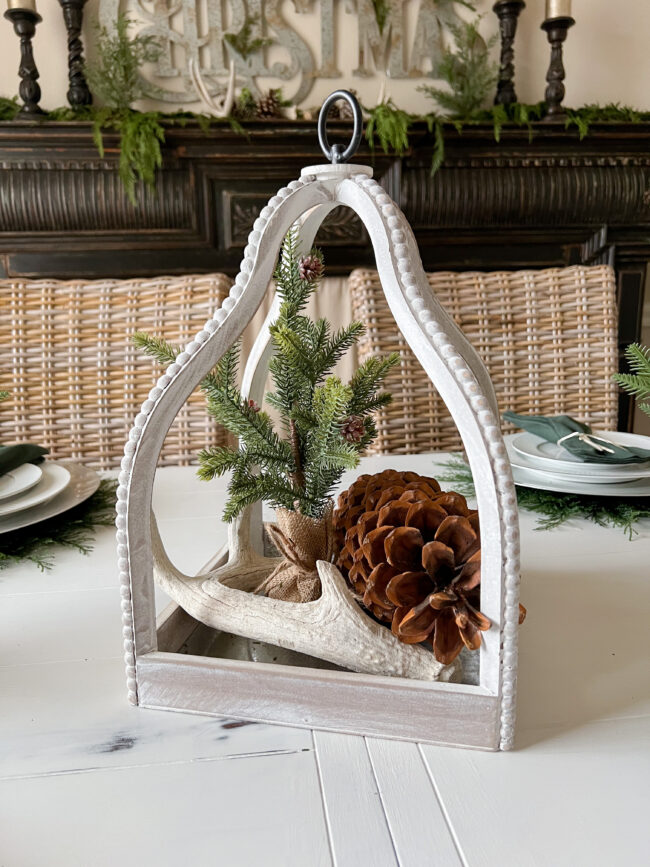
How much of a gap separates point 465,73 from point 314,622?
212cm

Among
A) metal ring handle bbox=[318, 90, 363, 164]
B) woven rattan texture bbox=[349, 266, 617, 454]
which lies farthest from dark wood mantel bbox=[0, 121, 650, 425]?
metal ring handle bbox=[318, 90, 363, 164]

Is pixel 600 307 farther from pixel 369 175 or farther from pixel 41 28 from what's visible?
pixel 41 28

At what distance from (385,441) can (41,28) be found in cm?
171

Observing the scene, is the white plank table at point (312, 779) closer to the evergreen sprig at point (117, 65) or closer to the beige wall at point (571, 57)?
the evergreen sprig at point (117, 65)

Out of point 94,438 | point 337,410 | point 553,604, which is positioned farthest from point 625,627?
point 94,438

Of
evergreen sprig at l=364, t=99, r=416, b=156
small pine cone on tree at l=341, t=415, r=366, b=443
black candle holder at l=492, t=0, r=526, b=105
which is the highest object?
black candle holder at l=492, t=0, r=526, b=105

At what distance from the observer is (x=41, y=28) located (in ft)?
6.77

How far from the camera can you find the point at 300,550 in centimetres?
49

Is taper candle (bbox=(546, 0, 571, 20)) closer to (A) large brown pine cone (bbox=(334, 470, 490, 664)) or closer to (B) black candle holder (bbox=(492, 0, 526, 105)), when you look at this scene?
(B) black candle holder (bbox=(492, 0, 526, 105))

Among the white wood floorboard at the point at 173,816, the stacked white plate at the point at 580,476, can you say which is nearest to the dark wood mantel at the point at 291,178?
the stacked white plate at the point at 580,476

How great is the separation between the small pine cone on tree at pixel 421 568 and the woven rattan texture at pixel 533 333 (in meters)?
0.95

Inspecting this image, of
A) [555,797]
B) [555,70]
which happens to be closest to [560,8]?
[555,70]

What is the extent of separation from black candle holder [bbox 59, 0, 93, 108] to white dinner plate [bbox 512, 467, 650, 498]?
5.87ft

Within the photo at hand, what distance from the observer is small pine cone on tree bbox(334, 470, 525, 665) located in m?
0.41
